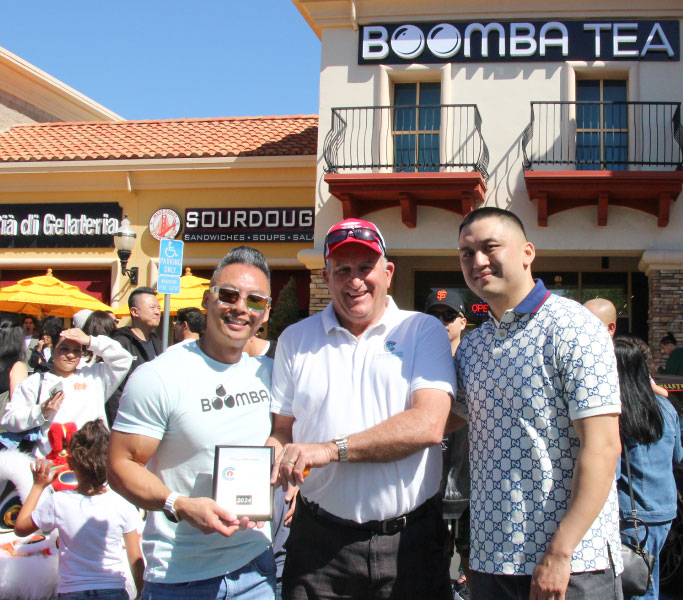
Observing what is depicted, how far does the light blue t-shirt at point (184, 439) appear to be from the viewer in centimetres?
246

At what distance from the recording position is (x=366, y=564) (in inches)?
101

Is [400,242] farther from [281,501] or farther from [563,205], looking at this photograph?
[281,501]

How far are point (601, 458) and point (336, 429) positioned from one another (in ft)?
3.07

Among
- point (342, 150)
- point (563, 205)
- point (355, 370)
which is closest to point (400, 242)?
point (342, 150)

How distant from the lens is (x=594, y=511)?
7.36ft

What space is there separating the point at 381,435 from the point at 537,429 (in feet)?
1.79

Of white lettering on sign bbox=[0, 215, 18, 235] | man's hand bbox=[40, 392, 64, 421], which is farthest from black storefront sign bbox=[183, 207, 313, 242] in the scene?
man's hand bbox=[40, 392, 64, 421]

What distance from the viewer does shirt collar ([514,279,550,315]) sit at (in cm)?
252

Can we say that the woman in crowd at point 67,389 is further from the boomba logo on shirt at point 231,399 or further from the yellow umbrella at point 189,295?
the yellow umbrella at point 189,295

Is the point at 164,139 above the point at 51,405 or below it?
above

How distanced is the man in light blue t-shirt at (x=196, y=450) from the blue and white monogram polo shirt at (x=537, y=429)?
0.86 meters

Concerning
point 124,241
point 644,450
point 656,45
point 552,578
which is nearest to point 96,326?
point 644,450

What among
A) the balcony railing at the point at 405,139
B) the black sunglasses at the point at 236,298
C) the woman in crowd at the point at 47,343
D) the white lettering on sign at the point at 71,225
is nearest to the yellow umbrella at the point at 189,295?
the woman in crowd at the point at 47,343

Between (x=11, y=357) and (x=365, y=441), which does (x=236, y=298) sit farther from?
(x=11, y=357)
